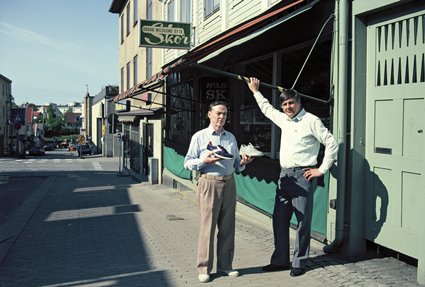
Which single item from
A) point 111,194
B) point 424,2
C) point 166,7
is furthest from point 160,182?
point 424,2

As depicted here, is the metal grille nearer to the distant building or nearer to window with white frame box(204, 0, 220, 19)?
window with white frame box(204, 0, 220, 19)

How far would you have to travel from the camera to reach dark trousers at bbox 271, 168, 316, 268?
461 centimetres

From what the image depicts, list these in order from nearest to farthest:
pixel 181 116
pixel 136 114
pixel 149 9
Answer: pixel 181 116
pixel 149 9
pixel 136 114

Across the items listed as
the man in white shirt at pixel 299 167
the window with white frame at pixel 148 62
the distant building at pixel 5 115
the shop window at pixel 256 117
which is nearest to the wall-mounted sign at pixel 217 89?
the shop window at pixel 256 117

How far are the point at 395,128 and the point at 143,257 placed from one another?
326cm

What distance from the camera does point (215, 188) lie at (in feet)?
14.9

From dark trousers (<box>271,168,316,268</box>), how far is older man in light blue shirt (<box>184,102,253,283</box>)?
47cm

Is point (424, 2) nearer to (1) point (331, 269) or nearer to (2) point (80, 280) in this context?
(1) point (331, 269)

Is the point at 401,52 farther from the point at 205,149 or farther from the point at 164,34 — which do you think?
the point at 164,34

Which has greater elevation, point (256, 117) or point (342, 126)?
point (256, 117)

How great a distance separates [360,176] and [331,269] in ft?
3.44

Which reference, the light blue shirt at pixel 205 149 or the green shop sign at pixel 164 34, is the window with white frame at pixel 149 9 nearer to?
the green shop sign at pixel 164 34

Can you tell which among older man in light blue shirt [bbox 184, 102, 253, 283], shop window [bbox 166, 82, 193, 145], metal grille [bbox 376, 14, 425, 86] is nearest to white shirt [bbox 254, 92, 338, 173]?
older man in light blue shirt [bbox 184, 102, 253, 283]

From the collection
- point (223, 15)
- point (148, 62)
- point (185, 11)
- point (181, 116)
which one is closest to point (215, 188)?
point (223, 15)
